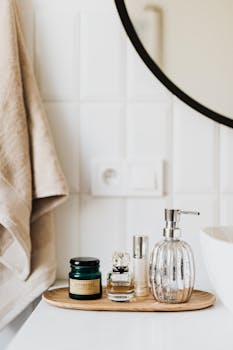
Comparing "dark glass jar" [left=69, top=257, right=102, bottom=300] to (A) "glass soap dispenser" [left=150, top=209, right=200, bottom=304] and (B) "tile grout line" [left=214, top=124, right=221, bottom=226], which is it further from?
(B) "tile grout line" [left=214, top=124, right=221, bottom=226]

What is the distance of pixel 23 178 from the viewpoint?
3.57ft

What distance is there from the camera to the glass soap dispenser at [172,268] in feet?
3.29

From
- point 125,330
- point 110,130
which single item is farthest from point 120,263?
point 110,130

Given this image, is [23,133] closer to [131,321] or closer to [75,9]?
[75,9]

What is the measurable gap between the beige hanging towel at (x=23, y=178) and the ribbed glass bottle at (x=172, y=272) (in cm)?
23

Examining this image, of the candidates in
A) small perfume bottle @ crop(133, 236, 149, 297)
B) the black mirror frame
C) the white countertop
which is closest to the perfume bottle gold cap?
small perfume bottle @ crop(133, 236, 149, 297)

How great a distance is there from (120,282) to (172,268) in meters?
0.10

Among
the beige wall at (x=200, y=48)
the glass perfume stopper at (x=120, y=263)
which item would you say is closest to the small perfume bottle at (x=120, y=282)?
the glass perfume stopper at (x=120, y=263)

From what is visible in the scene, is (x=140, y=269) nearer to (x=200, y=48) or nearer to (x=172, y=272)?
(x=172, y=272)

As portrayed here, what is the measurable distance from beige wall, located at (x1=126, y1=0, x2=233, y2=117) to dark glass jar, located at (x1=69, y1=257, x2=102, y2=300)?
0.43 m

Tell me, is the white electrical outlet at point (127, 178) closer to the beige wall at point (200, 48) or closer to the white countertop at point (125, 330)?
the beige wall at point (200, 48)

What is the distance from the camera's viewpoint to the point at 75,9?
1213mm

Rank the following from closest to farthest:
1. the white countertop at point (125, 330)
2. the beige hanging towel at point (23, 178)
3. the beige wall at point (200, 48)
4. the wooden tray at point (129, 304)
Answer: the white countertop at point (125, 330), the wooden tray at point (129, 304), the beige hanging towel at point (23, 178), the beige wall at point (200, 48)

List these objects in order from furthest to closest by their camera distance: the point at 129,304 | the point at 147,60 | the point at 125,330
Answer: the point at 147,60
the point at 129,304
the point at 125,330
